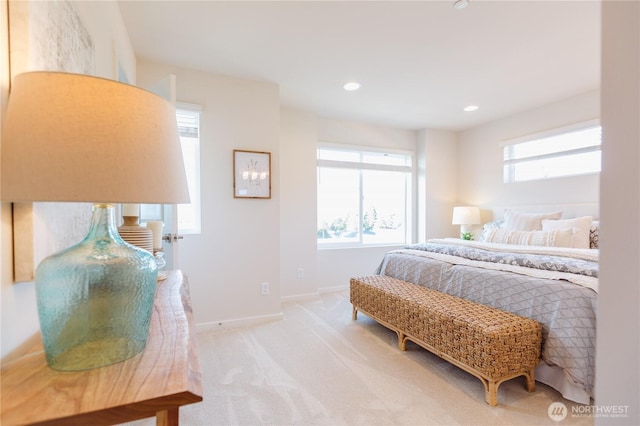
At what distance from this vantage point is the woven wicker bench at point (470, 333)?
1697mm

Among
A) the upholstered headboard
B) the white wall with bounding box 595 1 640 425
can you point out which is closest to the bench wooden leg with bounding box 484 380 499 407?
the white wall with bounding box 595 1 640 425

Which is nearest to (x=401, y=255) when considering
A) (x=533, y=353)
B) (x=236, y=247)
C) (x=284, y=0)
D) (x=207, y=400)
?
(x=533, y=353)

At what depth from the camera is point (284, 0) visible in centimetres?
187

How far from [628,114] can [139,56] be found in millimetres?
3107

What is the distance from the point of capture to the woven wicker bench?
1.70 meters

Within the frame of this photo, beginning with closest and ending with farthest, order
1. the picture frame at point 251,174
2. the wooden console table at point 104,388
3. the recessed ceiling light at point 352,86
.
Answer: the wooden console table at point 104,388, the picture frame at point 251,174, the recessed ceiling light at point 352,86

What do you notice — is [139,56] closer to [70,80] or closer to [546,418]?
[70,80]

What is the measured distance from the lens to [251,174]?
9.80 feet

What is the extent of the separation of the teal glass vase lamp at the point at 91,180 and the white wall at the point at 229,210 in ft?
7.27

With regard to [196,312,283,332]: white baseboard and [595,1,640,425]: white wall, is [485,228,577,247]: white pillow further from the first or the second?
[595,1,640,425]: white wall

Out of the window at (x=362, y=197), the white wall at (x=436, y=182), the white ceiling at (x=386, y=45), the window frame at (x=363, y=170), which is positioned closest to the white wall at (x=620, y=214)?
the white ceiling at (x=386, y=45)

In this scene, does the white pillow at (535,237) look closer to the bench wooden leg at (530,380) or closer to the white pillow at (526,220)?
the white pillow at (526,220)

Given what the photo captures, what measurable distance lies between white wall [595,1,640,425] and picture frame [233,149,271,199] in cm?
270

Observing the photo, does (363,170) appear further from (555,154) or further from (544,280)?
(544,280)
